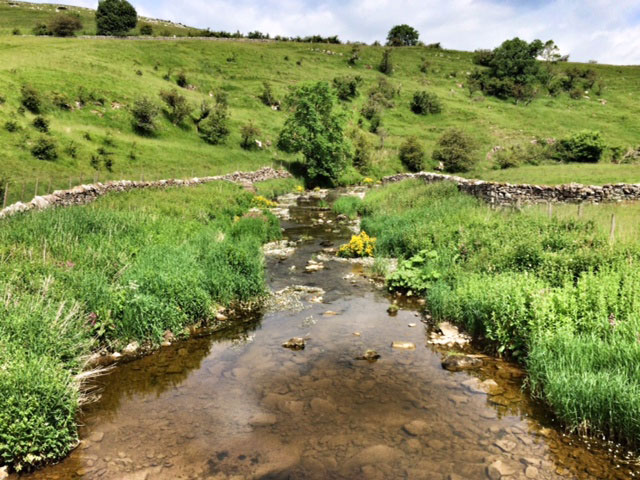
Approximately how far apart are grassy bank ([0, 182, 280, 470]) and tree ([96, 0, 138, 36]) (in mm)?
137239

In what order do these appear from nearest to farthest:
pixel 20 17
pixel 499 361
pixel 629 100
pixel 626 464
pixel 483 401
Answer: pixel 626 464
pixel 483 401
pixel 499 361
pixel 629 100
pixel 20 17

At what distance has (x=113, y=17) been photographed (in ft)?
415

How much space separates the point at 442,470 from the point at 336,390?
2.82 m

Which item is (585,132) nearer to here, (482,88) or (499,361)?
(482,88)

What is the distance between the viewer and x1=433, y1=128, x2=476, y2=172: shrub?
210ft

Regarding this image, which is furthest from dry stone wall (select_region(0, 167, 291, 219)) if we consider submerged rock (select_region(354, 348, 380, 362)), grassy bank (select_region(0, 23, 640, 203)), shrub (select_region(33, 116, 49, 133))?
shrub (select_region(33, 116, 49, 133))

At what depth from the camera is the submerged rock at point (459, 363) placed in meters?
9.61

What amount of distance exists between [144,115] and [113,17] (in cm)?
10316

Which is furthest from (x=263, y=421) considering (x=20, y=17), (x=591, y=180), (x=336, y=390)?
(x=20, y=17)

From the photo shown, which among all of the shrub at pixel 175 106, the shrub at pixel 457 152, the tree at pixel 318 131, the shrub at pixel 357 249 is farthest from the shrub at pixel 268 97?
the shrub at pixel 357 249

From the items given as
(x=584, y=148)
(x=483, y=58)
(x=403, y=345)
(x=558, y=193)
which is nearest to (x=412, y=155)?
(x=584, y=148)

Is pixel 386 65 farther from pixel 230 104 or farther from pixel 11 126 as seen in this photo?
pixel 11 126

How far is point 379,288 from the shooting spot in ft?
51.7

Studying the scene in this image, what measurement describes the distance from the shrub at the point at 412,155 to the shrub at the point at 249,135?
975 inches
